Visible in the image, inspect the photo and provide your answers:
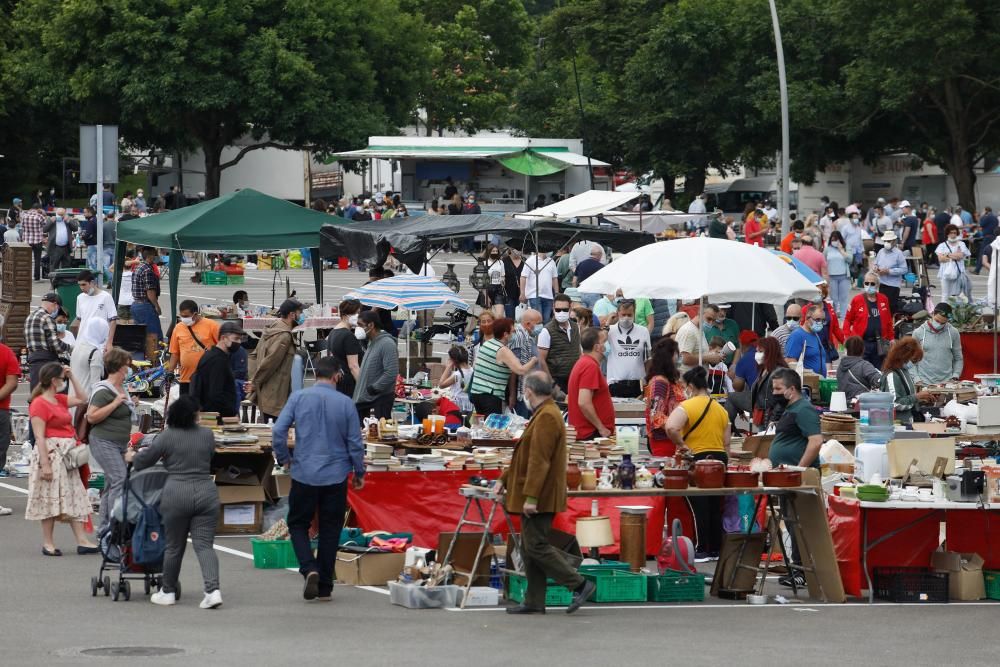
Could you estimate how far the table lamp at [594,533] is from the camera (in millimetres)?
12086

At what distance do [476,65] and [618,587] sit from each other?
66624 mm

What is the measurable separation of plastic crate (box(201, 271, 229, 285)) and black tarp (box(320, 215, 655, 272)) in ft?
42.3

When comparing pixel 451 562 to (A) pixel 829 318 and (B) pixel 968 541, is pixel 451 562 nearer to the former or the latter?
(B) pixel 968 541

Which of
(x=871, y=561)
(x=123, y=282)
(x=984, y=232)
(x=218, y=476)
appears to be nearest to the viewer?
(x=871, y=561)

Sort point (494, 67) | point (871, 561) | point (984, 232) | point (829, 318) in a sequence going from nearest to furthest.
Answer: point (871, 561) < point (829, 318) < point (984, 232) < point (494, 67)

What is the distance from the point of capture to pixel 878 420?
13.4m

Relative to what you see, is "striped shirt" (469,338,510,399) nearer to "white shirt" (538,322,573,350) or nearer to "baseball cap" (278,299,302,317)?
"white shirt" (538,322,573,350)

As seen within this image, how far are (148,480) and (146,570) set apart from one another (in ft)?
2.20

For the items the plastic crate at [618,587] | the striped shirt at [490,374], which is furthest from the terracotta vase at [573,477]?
the striped shirt at [490,374]

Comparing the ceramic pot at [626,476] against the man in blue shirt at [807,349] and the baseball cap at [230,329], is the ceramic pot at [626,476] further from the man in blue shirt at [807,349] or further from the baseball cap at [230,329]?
the man in blue shirt at [807,349]

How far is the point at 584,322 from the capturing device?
18812 millimetres

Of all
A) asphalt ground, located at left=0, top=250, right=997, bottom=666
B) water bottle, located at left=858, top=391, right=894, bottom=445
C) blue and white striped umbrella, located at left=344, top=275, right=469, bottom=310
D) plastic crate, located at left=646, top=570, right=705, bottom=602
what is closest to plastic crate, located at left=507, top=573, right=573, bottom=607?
asphalt ground, located at left=0, top=250, right=997, bottom=666

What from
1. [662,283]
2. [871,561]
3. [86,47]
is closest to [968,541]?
[871,561]

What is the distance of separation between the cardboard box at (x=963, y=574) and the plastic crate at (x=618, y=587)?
2.20 metres
